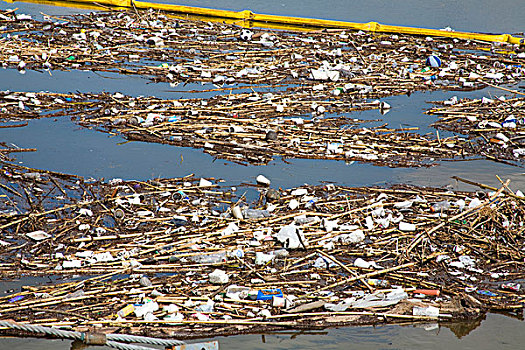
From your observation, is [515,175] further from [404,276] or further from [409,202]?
[404,276]

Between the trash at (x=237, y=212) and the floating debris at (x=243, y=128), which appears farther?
the floating debris at (x=243, y=128)

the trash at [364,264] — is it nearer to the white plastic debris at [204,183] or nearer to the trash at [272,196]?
the trash at [272,196]

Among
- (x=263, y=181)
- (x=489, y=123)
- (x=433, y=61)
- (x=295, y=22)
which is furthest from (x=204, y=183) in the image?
(x=295, y=22)

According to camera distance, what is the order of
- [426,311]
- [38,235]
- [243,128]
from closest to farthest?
[426,311]
[38,235]
[243,128]

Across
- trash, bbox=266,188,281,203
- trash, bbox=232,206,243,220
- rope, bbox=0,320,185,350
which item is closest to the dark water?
rope, bbox=0,320,185,350

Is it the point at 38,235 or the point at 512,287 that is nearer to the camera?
the point at 512,287

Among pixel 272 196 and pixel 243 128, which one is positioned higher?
pixel 243 128

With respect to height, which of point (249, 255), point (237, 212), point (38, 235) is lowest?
point (249, 255)

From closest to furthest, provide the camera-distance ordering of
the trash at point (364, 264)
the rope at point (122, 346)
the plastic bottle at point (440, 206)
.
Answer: the rope at point (122, 346)
the trash at point (364, 264)
the plastic bottle at point (440, 206)

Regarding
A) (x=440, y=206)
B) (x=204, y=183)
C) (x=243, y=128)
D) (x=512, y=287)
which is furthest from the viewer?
(x=243, y=128)

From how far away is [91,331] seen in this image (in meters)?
3.03

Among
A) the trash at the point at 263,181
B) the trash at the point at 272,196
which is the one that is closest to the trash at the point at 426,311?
the trash at the point at 272,196

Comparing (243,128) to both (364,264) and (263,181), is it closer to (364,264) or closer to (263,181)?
(263,181)

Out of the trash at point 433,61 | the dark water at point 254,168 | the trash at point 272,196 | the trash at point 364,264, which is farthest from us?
the trash at point 433,61
